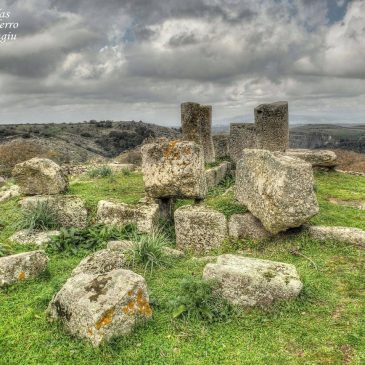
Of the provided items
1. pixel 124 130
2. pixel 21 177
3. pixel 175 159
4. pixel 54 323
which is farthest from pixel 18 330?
pixel 124 130

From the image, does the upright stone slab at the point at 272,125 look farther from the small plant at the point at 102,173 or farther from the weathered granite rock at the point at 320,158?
the small plant at the point at 102,173

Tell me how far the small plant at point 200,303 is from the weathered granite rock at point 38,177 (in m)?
7.50

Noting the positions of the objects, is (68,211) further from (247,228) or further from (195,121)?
(195,121)

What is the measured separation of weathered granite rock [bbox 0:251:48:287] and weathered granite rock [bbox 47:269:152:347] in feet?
5.24

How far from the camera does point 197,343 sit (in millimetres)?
5484

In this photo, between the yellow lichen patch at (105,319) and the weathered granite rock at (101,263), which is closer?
the yellow lichen patch at (105,319)

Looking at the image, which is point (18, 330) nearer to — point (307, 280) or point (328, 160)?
point (307, 280)

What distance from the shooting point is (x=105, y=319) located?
548 centimetres

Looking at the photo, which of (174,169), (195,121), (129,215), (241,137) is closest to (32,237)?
(129,215)

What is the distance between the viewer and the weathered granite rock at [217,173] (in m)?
14.7

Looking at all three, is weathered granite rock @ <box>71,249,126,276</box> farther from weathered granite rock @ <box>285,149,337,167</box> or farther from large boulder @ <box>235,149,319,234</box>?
weathered granite rock @ <box>285,149,337,167</box>


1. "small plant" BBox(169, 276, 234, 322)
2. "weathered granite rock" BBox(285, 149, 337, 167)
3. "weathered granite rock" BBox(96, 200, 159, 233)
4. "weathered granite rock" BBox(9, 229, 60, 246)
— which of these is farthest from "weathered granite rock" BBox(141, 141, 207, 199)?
"weathered granite rock" BBox(285, 149, 337, 167)

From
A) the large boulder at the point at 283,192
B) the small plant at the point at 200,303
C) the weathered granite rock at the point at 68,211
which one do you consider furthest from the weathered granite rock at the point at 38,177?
the small plant at the point at 200,303

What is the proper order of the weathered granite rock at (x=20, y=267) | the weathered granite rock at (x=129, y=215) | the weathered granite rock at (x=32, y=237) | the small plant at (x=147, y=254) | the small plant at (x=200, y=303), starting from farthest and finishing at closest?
the weathered granite rock at (x=129, y=215)
the weathered granite rock at (x=32, y=237)
the small plant at (x=147, y=254)
the weathered granite rock at (x=20, y=267)
the small plant at (x=200, y=303)
